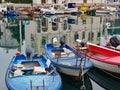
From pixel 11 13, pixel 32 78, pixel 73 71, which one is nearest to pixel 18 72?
pixel 32 78

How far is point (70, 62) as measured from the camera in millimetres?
15898

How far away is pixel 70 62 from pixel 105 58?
2.41 m

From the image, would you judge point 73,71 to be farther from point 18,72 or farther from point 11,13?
point 11,13

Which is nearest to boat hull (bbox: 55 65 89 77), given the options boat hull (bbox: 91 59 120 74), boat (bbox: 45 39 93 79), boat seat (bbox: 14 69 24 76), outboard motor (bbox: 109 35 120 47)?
boat (bbox: 45 39 93 79)

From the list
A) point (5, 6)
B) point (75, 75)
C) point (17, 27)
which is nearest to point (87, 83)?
point (75, 75)

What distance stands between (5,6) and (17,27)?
2514cm

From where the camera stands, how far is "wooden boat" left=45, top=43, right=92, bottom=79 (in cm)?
1493

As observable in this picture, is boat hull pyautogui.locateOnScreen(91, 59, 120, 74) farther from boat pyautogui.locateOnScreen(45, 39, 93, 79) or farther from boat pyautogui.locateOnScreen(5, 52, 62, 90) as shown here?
boat pyautogui.locateOnScreen(5, 52, 62, 90)

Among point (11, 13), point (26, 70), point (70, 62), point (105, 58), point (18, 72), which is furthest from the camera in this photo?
point (11, 13)

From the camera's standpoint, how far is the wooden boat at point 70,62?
14.9 m

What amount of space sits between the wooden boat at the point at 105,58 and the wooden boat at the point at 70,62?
3.11ft

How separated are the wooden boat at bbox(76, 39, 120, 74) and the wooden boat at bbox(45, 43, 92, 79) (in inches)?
37.4

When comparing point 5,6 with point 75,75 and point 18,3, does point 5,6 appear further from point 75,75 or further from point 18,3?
point 75,75

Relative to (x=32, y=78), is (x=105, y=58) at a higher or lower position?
higher
